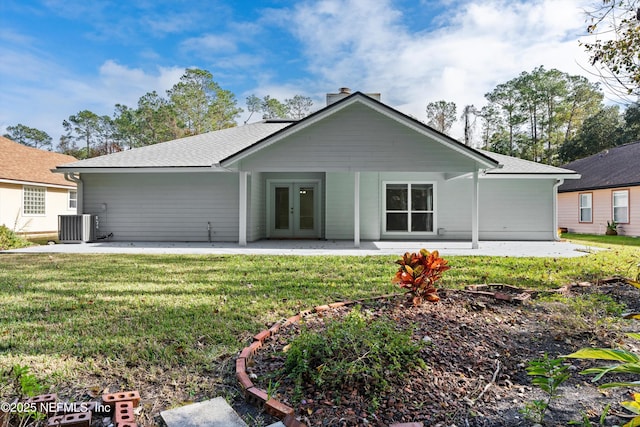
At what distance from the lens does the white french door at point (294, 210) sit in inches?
554

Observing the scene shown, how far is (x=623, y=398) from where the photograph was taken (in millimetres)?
2152

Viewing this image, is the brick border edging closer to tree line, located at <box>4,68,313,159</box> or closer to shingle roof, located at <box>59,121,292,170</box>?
shingle roof, located at <box>59,121,292,170</box>

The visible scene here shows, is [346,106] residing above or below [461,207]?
above

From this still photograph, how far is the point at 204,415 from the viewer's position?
2.05 meters

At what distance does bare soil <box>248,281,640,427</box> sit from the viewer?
2.02 metres

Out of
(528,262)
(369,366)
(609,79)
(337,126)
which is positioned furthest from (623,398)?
(337,126)

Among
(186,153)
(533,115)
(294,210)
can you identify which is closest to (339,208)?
(294,210)

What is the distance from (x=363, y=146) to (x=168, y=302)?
7725mm

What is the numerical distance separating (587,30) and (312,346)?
23.2 feet

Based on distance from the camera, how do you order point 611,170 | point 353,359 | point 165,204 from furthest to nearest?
point 611,170 < point 165,204 < point 353,359

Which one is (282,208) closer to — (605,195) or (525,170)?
(525,170)

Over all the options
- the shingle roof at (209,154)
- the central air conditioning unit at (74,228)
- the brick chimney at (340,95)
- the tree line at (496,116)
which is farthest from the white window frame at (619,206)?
the central air conditioning unit at (74,228)

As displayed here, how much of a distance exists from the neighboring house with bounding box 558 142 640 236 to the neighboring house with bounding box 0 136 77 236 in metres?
27.7

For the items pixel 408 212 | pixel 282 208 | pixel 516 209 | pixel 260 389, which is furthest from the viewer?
A: pixel 282 208
